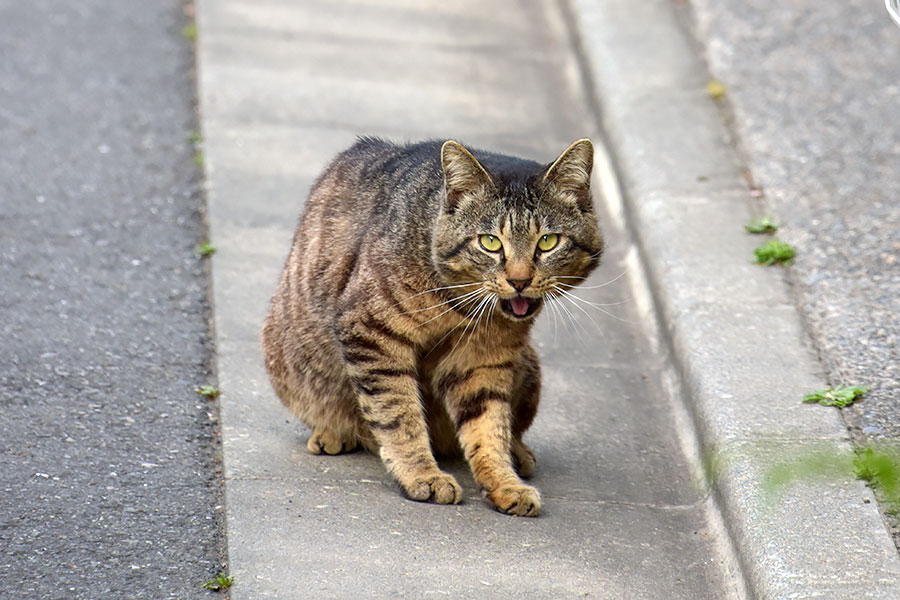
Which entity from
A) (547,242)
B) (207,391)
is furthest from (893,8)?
(207,391)

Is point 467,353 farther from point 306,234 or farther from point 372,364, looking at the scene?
point 306,234

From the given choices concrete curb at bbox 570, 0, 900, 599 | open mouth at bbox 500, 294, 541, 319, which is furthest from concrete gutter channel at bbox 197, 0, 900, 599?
open mouth at bbox 500, 294, 541, 319

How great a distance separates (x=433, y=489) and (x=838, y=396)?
60.4 inches

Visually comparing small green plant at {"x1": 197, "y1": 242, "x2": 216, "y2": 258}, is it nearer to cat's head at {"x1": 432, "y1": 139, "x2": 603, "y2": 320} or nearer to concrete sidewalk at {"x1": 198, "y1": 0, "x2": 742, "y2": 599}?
concrete sidewalk at {"x1": 198, "y1": 0, "x2": 742, "y2": 599}

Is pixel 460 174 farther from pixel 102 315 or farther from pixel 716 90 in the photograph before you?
pixel 716 90

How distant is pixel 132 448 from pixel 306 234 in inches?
38.6

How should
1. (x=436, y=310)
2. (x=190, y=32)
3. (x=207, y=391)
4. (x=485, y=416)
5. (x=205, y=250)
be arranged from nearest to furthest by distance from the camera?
(x=436, y=310) → (x=485, y=416) → (x=207, y=391) → (x=205, y=250) → (x=190, y=32)

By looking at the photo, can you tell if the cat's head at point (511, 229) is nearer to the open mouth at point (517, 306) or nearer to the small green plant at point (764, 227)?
the open mouth at point (517, 306)

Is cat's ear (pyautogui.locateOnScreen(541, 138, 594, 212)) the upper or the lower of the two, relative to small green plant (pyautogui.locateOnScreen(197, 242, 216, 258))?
upper

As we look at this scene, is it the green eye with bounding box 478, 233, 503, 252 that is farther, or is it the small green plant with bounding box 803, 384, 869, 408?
the small green plant with bounding box 803, 384, 869, 408

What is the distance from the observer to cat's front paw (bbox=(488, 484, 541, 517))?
3502 millimetres

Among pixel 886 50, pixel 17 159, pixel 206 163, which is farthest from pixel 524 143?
pixel 17 159

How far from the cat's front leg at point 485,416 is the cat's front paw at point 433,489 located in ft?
0.37

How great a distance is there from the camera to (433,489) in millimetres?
3545
